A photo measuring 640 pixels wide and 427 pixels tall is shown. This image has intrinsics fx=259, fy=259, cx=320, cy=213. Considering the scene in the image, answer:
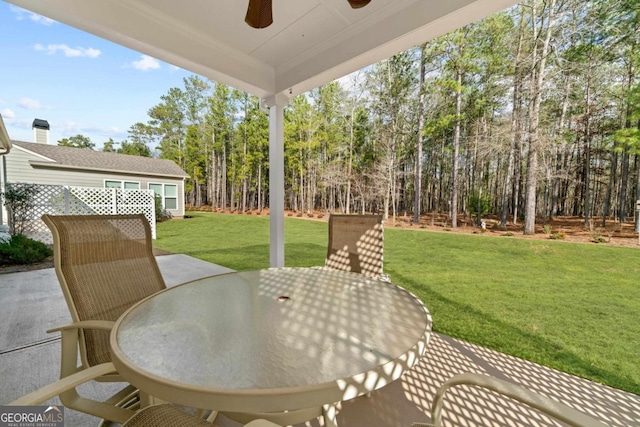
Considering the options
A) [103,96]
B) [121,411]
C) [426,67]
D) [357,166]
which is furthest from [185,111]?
[121,411]

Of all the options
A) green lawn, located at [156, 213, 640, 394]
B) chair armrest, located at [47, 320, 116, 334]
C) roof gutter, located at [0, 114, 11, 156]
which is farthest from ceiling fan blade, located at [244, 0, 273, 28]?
roof gutter, located at [0, 114, 11, 156]

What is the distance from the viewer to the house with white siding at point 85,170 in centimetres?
666

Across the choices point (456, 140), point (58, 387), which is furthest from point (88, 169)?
point (456, 140)

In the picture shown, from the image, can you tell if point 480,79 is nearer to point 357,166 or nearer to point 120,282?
point 357,166

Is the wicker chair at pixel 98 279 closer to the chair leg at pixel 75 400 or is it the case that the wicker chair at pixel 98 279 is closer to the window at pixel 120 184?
the chair leg at pixel 75 400

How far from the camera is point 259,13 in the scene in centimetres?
126

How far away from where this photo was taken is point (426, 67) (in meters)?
4.38

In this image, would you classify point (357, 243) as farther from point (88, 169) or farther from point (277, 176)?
point (88, 169)

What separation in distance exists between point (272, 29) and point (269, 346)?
2.42 m

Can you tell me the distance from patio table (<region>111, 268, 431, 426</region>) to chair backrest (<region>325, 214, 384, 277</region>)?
0.81 m

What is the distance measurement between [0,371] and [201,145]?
10024 millimetres

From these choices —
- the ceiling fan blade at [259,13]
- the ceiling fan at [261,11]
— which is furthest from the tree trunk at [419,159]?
the ceiling fan blade at [259,13]

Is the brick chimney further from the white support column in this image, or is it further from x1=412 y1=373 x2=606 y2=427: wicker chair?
x1=412 y1=373 x2=606 y2=427: wicker chair

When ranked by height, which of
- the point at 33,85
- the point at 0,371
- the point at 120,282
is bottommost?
the point at 0,371
